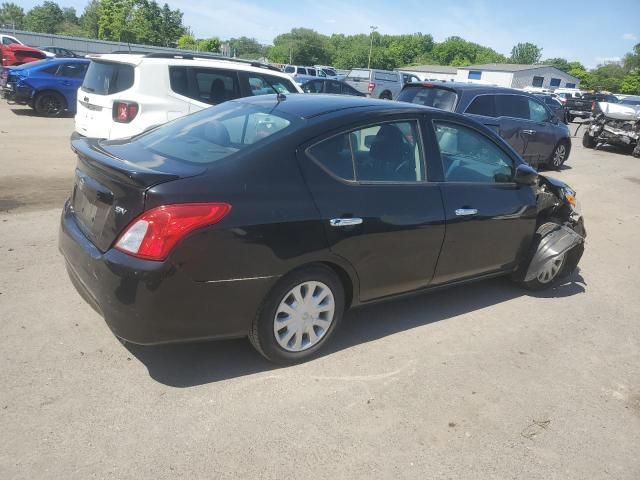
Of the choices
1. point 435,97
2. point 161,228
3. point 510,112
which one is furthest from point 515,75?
point 161,228

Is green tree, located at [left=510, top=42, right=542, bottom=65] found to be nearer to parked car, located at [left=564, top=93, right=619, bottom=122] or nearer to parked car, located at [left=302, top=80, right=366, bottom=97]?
parked car, located at [left=564, top=93, right=619, bottom=122]

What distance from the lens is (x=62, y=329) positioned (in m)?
3.53

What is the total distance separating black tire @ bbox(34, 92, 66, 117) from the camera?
13.8 meters

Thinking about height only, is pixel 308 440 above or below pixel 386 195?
below

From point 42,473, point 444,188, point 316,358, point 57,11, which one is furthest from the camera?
point 57,11

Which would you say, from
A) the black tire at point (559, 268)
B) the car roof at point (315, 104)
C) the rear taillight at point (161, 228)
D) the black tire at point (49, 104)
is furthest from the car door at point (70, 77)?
the rear taillight at point (161, 228)

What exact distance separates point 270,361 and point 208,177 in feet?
3.99

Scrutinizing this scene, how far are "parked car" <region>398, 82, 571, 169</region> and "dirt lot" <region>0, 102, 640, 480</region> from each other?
545 centimetres

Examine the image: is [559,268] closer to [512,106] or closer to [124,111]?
[124,111]

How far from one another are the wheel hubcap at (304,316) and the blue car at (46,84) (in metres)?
13.1

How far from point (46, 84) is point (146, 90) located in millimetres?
8327

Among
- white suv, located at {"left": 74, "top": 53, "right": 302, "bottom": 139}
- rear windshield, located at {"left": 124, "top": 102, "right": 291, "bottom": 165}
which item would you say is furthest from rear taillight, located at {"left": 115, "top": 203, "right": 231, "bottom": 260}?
white suv, located at {"left": 74, "top": 53, "right": 302, "bottom": 139}

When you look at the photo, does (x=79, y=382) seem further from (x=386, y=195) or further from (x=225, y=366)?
(x=386, y=195)

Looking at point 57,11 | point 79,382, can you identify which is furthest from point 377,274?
point 57,11
